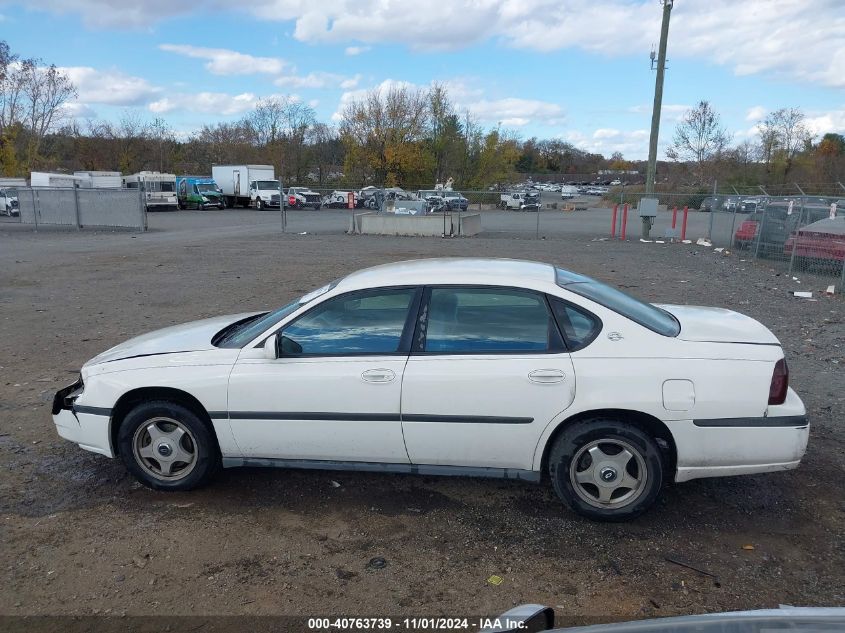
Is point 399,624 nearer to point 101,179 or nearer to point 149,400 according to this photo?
point 149,400

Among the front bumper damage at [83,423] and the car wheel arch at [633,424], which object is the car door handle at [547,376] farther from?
the front bumper damage at [83,423]

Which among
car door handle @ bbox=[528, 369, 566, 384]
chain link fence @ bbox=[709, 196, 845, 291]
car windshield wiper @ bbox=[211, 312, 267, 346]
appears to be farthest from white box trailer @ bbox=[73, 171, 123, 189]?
car door handle @ bbox=[528, 369, 566, 384]

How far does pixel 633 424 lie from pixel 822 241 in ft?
39.0

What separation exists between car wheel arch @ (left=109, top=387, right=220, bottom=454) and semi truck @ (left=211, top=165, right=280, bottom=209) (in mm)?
44631

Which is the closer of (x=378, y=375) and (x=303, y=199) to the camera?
(x=378, y=375)

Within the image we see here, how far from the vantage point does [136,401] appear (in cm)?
445

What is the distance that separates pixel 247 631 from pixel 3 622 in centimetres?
115

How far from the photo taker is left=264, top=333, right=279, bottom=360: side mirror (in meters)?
4.20

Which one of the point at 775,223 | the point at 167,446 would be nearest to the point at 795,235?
the point at 775,223

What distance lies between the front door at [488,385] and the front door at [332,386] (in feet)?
0.45

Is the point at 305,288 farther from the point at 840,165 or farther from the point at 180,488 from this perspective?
the point at 840,165

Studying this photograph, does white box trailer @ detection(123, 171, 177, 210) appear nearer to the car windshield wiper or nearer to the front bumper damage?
the car windshield wiper

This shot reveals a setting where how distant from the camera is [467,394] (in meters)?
3.97

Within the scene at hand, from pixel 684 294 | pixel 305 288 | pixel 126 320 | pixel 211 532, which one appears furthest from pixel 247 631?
pixel 684 294
